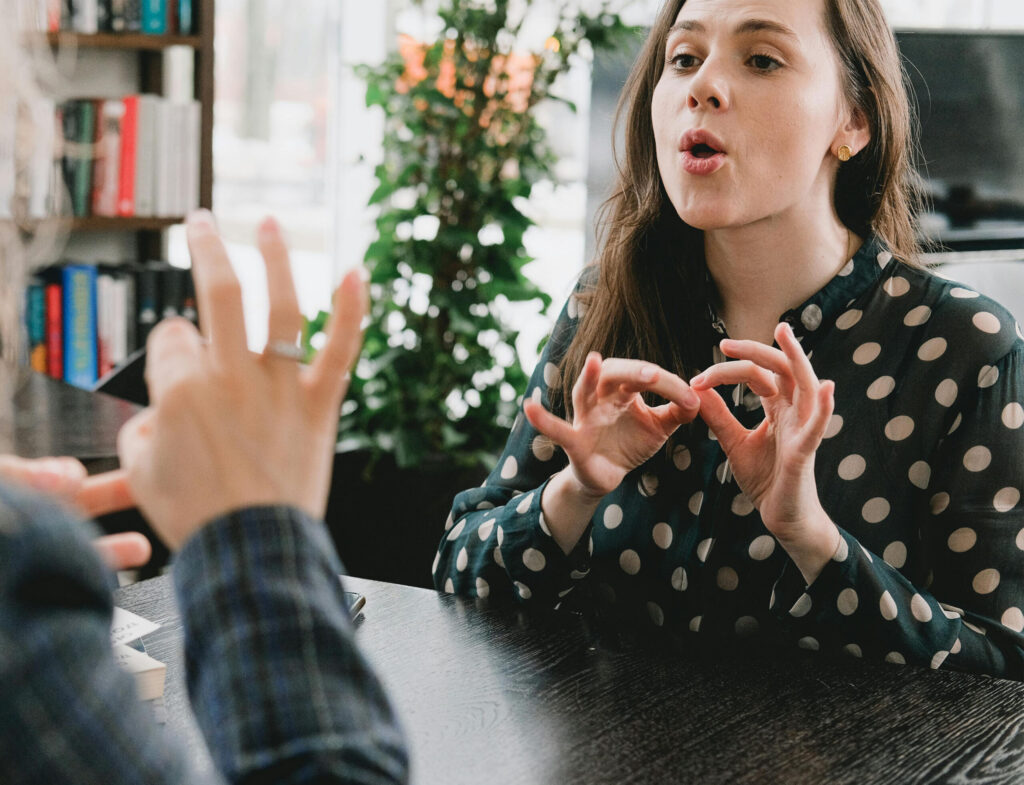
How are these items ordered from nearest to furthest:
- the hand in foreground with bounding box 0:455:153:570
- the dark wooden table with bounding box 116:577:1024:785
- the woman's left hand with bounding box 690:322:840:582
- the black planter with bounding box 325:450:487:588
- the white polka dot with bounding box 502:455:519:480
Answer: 1. the hand in foreground with bounding box 0:455:153:570
2. the dark wooden table with bounding box 116:577:1024:785
3. the woman's left hand with bounding box 690:322:840:582
4. the white polka dot with bounding box 502:455:519:480
5. the black planter with bounding box 325:450:487:588

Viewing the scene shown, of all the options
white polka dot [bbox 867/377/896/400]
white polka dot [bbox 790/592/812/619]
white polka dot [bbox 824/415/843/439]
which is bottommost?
white polka dot [bbox 790/592/812/619]

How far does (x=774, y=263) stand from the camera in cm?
153

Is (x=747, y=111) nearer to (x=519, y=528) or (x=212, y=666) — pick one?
(x=519, y=528)

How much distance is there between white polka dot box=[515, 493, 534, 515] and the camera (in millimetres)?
1383

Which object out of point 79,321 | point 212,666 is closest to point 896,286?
point 212,666

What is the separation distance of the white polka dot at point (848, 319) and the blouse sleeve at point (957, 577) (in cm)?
18

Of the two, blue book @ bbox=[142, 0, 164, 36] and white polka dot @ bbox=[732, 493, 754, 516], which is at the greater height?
blue book @ bbox=[142, 0, 164, 36]

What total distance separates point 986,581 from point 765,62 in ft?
2.32

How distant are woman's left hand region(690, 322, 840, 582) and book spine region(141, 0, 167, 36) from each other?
2.60 m

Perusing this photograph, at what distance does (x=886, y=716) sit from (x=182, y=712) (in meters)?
0.60

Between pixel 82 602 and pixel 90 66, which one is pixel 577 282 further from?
pixel 90 66

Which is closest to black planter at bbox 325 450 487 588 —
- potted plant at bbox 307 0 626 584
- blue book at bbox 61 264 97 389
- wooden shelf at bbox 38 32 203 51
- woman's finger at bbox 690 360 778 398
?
potted plant at bbox 307 0 626 584

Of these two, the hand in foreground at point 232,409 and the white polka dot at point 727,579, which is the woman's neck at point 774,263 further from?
the hand in foreground at point 232,409

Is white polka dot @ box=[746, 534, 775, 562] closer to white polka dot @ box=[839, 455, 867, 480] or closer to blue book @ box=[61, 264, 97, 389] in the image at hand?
white polka dot @ box=[839, 455, 867, 480]
